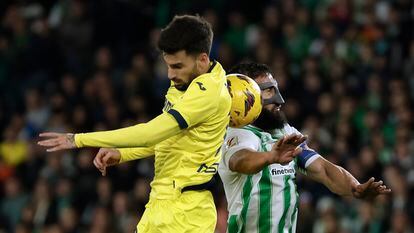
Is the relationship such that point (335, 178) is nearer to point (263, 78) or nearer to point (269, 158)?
point (263, 78)

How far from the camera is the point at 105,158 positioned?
650 cm

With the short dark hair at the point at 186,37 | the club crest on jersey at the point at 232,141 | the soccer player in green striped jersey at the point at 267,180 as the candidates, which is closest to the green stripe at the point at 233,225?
the soccer player in green striped jersey at the point at 267,180

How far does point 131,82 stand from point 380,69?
3.44m

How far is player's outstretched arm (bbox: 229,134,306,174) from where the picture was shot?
19.8 ft

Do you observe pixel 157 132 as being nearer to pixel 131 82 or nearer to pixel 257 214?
pixel 257 214

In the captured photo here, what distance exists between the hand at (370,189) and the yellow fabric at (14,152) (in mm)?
9003

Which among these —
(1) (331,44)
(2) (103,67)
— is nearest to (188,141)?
(1) (331,44)

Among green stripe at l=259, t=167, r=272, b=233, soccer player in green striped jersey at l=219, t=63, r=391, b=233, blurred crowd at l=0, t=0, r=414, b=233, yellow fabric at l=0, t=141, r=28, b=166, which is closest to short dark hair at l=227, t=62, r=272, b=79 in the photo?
soccer player in green striped jersey at l=219, t=63, r=391, b=233

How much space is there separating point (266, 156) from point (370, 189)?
831 millimetres

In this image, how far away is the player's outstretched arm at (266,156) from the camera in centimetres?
602

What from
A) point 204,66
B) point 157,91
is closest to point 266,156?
point 204,66

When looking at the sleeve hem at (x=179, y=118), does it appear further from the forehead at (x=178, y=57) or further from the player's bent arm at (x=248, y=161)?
the player's bent arm at (x=248, y=161)

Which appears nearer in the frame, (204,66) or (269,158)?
(269,158)

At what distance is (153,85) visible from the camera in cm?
1484
